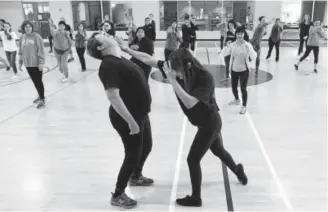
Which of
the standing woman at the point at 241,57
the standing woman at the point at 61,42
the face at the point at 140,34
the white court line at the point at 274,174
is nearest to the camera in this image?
the white court line at the point at 274,174

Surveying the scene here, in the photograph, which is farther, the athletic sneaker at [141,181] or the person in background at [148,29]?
the person in background at [148,29]

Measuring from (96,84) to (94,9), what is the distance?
13655 mm

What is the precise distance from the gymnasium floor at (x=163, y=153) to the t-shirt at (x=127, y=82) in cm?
106

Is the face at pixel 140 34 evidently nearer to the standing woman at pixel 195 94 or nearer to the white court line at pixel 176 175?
the white court line at pixel 176 175

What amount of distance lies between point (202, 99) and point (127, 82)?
627 millimetres

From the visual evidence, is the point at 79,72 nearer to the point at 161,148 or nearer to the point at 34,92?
the point at 34,92

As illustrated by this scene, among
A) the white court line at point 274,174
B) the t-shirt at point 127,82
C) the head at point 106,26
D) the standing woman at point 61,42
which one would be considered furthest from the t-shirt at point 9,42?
the t-shirt at point 127,82

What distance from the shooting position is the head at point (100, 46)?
8.32 feet

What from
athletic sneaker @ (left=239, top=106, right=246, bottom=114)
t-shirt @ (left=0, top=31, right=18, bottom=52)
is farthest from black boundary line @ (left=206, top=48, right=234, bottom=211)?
t-shirt @ (left=0, top=31, right=18, bottom=52)

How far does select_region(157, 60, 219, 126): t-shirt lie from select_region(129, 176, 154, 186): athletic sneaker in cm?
109

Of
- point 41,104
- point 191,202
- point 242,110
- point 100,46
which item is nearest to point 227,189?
point 191,202

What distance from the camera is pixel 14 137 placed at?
4.91m

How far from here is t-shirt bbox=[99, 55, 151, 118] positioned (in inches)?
96.5

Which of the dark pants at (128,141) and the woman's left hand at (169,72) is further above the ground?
the woman's left hand at (169,72)
